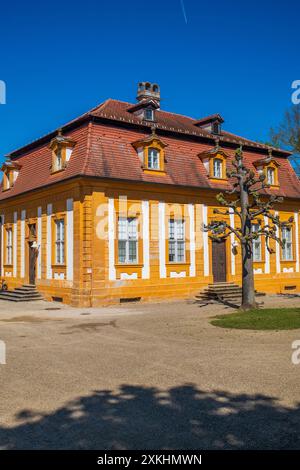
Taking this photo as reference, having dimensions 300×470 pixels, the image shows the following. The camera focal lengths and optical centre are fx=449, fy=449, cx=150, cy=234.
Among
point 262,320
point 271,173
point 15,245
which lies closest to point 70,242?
point 15,245

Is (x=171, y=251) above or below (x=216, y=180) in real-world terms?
below

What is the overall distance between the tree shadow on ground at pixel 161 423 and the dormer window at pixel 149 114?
18.4m

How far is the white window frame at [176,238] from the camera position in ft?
67.5

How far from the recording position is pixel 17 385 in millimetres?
6715

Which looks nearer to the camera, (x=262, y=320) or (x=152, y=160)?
(x=262, y=320)

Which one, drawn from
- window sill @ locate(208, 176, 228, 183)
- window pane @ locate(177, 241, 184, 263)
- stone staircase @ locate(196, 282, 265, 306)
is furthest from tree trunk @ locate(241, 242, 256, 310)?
window sill @ locate(208, 176, 228, 183)

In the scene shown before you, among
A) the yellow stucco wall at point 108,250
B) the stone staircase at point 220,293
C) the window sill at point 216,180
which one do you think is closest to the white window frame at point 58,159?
the yellow stucco wall at point 108,250

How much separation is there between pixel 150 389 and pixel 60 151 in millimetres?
15585

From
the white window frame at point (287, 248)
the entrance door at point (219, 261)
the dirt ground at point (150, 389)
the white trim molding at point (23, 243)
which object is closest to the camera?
the dirt ground at point (150, 389)

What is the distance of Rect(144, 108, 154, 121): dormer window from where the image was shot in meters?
22.7

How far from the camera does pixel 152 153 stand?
20422mm

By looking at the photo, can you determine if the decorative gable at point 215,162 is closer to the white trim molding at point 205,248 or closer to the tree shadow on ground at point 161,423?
the white trim molding at point 205,248

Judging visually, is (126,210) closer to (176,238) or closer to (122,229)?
(122,229)

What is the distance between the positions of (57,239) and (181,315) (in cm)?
795
